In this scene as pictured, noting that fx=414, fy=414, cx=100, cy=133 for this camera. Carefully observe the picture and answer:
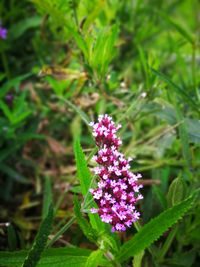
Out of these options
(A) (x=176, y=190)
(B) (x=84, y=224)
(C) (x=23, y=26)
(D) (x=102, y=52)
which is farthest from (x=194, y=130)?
(C) (x=23, y=26)

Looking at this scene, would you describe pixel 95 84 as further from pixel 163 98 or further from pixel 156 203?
pixel 156 203

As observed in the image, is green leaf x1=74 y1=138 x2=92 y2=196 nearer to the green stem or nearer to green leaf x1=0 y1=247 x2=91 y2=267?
green leaf x1=0 y1=247 x2=91 y2=267

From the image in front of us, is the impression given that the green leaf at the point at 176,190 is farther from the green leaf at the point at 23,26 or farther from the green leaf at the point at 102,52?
the green leaf at the point at 23,26

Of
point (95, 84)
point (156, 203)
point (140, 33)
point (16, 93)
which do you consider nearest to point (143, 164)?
point (156, 203)

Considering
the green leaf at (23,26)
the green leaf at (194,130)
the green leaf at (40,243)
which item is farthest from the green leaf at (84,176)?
the green leaf at (23,26)

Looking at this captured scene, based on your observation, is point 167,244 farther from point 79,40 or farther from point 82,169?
point 79,40

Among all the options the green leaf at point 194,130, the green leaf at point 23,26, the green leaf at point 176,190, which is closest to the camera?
the green leaf at point 176,190
